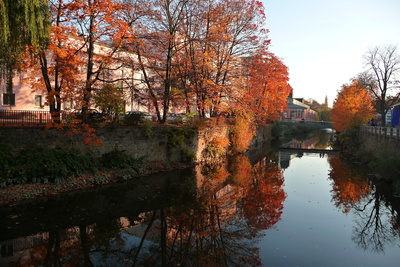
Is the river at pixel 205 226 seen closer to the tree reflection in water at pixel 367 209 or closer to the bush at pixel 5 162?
the tree reflection in water at pixel 367 209

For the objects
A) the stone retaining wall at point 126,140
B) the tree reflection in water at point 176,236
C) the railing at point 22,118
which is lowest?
the tree reflection in water at point 176,236

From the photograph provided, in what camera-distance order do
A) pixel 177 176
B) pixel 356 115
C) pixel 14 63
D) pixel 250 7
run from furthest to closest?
pixel 356 115, pixel 250 7, pixel 177 176, pixel 14 63

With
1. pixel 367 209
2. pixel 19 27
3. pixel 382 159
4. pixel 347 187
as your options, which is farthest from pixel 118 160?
pixel 382 159

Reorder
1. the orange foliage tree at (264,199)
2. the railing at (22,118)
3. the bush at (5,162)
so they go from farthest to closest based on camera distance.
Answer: the railing at (22,118) < the bush at (5,162) < the orange foliage tree at (264,199)

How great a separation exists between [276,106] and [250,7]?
16.7m

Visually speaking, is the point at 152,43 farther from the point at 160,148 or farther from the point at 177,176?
the point at 177,176

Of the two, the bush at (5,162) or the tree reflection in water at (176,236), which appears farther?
the bush at (5,162)

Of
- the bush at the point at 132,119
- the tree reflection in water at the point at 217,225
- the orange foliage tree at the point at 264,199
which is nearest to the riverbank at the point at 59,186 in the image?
the bush at the point at 132,119

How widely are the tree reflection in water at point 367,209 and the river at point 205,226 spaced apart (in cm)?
4

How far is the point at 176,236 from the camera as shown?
9.20 m

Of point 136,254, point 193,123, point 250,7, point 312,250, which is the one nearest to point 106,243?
point 136,254

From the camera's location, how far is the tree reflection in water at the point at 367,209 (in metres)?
9.67

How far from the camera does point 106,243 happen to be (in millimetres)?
8508

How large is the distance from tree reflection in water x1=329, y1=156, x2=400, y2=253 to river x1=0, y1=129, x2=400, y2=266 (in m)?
0.04
